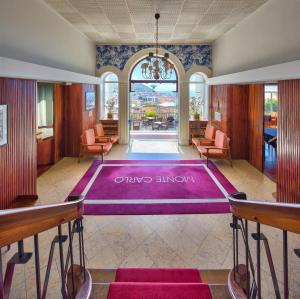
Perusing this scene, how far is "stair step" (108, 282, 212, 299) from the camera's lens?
97.8 inches

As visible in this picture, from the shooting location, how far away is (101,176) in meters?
7.82

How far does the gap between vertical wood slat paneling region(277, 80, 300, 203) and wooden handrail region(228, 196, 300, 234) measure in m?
3.84

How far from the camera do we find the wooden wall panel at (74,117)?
9.82 m

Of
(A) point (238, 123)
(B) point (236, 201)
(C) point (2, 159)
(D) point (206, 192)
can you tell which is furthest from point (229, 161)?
(B) point (236, 201)

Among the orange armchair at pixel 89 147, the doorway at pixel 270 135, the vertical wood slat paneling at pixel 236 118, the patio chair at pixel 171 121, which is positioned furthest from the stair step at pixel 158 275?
the patio chair at pixel 171 121

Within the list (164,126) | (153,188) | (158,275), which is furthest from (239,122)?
(158,275)

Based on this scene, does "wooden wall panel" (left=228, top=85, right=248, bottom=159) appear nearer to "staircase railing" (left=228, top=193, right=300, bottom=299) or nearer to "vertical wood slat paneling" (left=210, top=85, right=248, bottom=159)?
"vertical wood slat paneling" (left=210, top=85, right=248, bottom=159)

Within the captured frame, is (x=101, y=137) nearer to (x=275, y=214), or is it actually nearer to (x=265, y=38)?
(x=265, y=38)

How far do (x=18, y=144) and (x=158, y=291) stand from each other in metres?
4.18

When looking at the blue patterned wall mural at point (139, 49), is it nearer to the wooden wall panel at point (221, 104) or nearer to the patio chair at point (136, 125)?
the wooden wall panel at point (221, 104)

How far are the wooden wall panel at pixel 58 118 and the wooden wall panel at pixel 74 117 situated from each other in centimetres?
17

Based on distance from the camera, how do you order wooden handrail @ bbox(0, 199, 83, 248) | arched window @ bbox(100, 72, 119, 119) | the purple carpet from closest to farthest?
1. wooden handrail @ bbox(0, 199, 83, 248)
2. the purple carpet
3. arched window @ bbox(100, 72, 119, 119)

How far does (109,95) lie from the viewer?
42.2ft

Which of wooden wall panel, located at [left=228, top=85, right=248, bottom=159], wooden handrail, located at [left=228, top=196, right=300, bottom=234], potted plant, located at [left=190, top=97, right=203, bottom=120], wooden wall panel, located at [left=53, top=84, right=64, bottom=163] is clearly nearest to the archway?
potted plant, located at [left=190, top=97, right=203, bottom=120]
